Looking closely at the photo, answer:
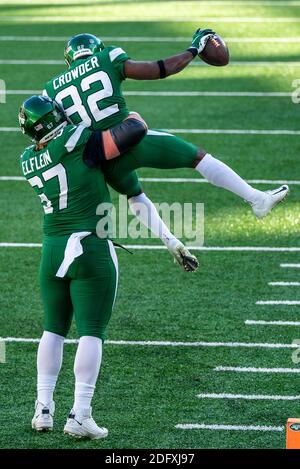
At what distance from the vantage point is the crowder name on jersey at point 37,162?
6.02 m

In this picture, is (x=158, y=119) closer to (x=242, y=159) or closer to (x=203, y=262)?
(x=242, y=159)

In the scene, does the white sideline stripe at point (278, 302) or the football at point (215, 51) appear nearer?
the football at point (215, 51)

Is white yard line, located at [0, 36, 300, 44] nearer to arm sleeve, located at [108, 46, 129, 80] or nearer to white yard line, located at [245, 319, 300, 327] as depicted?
white yard line, located at [245, 319, 300, 327]

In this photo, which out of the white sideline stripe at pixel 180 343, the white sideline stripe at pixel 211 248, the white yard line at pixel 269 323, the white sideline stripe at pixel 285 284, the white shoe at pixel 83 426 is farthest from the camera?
the white sideline stripe at pixel 211 248

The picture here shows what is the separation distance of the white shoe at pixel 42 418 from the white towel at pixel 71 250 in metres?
0.66

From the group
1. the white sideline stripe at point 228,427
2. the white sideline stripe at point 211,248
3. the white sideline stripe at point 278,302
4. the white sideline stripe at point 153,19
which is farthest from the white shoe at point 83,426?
the white sideline stripe at point 153,19

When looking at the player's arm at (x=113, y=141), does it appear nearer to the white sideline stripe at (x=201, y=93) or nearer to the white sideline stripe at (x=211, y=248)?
the white sideline stripe at (x=211, y=248)

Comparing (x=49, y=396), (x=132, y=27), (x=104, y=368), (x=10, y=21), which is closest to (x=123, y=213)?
(x=104, y=368)

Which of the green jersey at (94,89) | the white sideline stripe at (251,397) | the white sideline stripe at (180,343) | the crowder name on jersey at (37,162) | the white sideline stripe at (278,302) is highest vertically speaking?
the green jersey at (94,89)

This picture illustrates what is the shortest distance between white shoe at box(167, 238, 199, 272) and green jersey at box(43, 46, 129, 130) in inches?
30.9

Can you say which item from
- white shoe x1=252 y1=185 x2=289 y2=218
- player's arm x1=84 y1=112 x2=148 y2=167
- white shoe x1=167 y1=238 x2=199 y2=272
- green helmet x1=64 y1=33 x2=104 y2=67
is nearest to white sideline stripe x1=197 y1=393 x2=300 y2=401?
white shoe x1=167 y1=238 x2=199 y2=272

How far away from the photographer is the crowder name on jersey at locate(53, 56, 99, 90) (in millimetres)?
6637

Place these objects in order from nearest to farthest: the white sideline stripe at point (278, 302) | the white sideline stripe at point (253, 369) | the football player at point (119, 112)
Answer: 1. the football player at point (119, 112)
2. the white sideline stripe at point (253, 369)
3. the white sideline stripe at point (278, 302)

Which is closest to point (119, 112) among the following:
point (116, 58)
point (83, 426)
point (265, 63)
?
point (116, 58)
